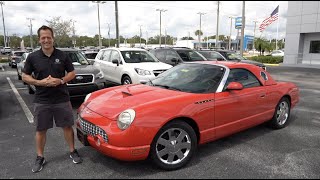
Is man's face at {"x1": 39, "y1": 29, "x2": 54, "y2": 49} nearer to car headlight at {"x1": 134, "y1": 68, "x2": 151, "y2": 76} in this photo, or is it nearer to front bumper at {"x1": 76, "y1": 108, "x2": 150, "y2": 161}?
front bumper at {"x1": 76, "y1": 108, "x2": 150, "y2": 161}

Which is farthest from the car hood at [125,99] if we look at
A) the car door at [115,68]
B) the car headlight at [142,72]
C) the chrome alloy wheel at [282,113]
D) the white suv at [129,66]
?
the car door at [115,68]

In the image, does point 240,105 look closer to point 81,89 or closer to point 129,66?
point 81,89

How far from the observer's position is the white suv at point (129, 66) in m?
8.79

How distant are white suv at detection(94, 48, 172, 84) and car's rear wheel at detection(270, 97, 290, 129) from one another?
13.2 ft

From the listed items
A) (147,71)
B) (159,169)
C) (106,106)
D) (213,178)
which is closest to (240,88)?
(213,178)

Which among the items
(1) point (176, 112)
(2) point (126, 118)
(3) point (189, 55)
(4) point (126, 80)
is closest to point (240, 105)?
(1) point (176, 112)

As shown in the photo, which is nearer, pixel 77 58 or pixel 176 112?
pixel 176 112

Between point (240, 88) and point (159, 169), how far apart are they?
170cm

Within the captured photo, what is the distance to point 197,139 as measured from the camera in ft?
13.0

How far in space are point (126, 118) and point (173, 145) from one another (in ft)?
2.47

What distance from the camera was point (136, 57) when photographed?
389 inches

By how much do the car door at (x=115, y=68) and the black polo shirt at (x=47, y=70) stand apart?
556 centimetres

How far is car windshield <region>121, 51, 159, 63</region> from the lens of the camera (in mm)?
9664

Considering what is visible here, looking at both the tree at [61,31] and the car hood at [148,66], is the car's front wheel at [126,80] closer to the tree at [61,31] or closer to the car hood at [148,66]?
the car hood at [148,66]
